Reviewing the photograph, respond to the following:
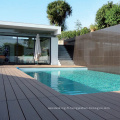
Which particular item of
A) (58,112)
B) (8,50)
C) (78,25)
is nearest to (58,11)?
(78,25)

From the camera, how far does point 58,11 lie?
84.9ft

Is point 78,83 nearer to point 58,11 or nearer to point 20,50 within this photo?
point 20,50

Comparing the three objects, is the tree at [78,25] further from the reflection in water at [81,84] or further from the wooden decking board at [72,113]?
the wooden decking board at [72,113]

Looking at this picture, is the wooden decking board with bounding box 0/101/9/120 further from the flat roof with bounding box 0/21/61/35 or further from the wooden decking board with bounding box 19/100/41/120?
the flat roof with bounding box 0/21/61/35

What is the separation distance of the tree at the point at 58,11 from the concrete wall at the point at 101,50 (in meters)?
13.6

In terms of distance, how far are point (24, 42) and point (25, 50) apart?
660mm

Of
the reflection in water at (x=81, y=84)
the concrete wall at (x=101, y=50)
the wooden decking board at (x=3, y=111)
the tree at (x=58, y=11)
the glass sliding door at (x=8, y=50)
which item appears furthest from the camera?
the tree at (x=58, y=11)

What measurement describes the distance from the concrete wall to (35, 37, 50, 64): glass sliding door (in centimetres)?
261

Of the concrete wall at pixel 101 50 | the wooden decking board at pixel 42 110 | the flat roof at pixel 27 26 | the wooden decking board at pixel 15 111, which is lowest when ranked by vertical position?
the wooden decking board at pixel 42 110

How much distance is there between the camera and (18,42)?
12.6m

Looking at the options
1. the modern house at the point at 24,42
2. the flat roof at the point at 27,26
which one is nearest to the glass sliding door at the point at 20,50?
the modern house at the point at 24,42

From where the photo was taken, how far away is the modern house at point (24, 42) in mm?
12156

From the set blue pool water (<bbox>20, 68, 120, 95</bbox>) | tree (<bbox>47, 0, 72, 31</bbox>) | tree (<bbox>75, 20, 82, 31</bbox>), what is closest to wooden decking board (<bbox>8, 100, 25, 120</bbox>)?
blue pool water (<bbox>20, 68, 120, 95</bbox>)

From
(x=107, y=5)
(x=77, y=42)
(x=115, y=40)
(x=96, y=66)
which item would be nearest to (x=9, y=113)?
(x=115, y=40)
